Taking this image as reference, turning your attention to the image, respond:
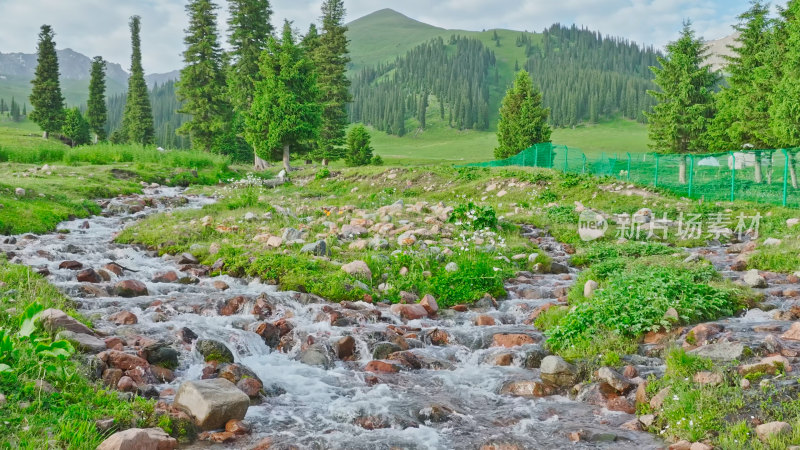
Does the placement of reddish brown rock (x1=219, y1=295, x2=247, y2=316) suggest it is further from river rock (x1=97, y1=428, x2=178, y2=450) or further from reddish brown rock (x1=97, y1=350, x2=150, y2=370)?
river rock (x1=97, y1=428, x2=178, y2=450)

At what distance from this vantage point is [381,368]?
725cm

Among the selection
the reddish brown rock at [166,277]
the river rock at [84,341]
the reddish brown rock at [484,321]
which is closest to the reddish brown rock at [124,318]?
the river rock at [84,341]

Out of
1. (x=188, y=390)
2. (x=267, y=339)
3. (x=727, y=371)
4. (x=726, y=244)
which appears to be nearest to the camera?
(x=188, y=390)

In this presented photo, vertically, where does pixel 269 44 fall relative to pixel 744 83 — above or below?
Result: above

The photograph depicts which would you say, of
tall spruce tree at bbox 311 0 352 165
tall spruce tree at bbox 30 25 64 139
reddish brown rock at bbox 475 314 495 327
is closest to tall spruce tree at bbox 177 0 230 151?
tall spruce tree at bbox 311 0 352 165

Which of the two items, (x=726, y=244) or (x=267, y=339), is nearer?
→ (x=267, y=339)

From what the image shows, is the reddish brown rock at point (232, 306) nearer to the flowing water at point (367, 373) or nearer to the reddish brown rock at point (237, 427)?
the flowing water at point (367, 373)

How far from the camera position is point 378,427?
5672mm

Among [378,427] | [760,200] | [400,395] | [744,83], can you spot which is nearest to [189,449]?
[378,427]

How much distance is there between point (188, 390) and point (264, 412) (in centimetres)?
86

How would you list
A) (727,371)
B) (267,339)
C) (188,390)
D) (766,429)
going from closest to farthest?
(766,429) → (188,390) → (727,371) → (267,339)

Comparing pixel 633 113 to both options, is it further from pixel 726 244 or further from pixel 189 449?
pixel 189 449

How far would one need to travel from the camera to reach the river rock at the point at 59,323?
658 cm

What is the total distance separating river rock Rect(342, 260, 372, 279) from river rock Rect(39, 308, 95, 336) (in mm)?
4967
